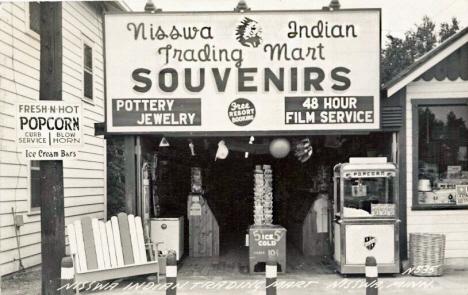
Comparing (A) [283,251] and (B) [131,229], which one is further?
(A) [283,251]

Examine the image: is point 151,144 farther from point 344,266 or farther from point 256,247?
point 344,266

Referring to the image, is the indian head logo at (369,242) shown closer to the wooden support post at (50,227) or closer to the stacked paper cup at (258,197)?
the stacked paper cup at (258,197)

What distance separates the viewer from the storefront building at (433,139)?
10164mm

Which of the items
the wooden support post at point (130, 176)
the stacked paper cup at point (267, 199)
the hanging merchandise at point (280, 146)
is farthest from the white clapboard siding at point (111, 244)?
the hanging merchandise at point (280, 146)

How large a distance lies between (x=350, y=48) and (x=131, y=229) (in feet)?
15.7

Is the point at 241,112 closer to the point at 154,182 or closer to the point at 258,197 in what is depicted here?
the point at 258,197

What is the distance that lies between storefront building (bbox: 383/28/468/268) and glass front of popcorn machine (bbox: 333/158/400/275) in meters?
0.45

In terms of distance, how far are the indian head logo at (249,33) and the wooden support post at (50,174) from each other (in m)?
3.46

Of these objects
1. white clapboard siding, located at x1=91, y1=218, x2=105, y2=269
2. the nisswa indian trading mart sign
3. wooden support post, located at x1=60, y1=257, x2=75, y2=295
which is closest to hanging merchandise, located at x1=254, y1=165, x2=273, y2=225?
the nisswa indian trading mart sign

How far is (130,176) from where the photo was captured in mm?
9828

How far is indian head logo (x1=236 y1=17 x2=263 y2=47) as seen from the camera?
9859 millimetres

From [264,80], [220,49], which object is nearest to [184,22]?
[220,49]

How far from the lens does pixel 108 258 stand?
29.2ft

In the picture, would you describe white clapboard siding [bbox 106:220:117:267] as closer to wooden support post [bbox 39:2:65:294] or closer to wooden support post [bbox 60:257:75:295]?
wooden support post [bbox 39:2:65:294]
